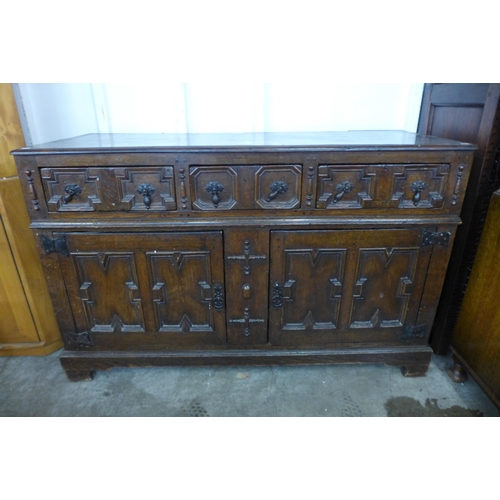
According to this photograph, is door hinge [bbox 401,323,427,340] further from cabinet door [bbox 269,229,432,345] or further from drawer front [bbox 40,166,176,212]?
drawer front [bbox 40,166,176,212]

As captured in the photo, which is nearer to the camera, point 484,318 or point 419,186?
point 419,186

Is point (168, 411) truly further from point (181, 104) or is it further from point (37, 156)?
point (181, 104)

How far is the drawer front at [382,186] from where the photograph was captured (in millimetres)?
1473

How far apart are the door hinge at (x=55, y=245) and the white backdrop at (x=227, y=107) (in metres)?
0.71

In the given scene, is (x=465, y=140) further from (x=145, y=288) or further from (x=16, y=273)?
(x=16, y=273)

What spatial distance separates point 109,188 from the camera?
4.84ft

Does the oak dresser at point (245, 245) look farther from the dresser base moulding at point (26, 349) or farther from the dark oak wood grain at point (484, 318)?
the dresser base moulding at point (26, 349)

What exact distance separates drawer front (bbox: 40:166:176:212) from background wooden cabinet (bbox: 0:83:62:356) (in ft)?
1.36

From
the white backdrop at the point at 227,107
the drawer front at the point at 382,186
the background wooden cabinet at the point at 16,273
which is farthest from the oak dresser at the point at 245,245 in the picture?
the white backdrop at the point at 227,107

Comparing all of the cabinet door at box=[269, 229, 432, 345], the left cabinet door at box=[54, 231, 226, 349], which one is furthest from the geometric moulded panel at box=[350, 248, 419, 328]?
the left cabinet door at box=[54, 231, 226, 349]

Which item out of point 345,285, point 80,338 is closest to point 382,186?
point 345,285

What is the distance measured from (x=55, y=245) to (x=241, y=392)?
113 cm

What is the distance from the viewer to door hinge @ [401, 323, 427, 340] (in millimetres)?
1785

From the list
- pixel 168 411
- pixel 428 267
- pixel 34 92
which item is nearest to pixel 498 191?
pixel 428 267
